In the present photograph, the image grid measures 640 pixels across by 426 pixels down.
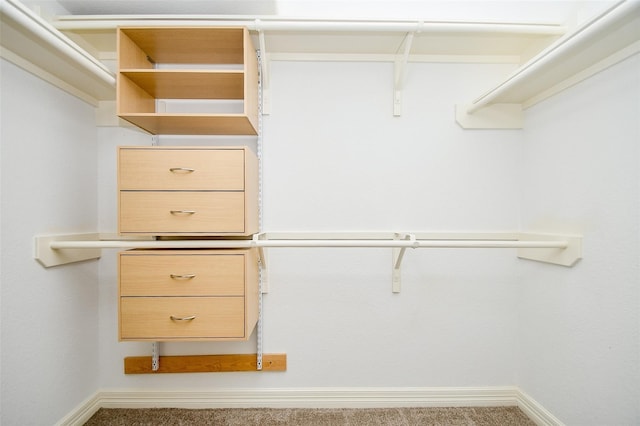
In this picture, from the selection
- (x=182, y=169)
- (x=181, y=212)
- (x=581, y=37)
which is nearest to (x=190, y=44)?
(x=182, y=169)

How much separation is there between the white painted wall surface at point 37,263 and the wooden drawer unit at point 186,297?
373mm

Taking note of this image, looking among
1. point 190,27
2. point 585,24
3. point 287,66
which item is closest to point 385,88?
point 287,66

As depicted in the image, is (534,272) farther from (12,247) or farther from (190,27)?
(12,247)

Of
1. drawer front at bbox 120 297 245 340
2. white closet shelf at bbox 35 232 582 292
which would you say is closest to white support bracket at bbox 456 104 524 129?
white closet shelf at bbox 35 232 582 292

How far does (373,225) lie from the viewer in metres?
1.57

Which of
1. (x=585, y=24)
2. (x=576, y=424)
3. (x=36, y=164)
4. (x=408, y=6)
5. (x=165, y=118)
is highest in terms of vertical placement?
(x=408, y=6)

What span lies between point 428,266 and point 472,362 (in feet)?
1.96

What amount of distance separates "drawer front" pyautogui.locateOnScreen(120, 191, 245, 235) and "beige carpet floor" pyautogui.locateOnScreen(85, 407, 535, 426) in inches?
40.4

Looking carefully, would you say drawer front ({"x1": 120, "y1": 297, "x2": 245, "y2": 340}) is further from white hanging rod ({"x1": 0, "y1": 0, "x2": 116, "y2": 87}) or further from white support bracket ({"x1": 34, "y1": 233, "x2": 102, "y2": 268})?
white hanging rod ({"x1": 0, "y1": 0, "x2": 116, "y2": 87})

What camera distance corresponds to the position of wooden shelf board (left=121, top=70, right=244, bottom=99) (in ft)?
4.03

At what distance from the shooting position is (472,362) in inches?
61.7

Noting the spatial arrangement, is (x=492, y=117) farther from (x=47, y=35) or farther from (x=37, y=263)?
(x=37, y=263)

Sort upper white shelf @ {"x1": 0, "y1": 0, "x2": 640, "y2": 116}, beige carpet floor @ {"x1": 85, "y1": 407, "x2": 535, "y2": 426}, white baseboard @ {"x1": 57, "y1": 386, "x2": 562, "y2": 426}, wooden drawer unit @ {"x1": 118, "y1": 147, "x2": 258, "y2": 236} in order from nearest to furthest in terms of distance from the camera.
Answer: upper white shelf @ {"x1": 0, "y1": 0, "x2": 640, "y2": 116}
wooden drawer unit @ {"x1": 118, "y1": 147, "x2": 258, "y2": 236}
beige carpet floor @ {"x1": 85, "y1": 407, "x2": 535, "y2": 426}
white baseboard @ {"x1": 57, "y1": 386, "x2": 562, "y2": 426}

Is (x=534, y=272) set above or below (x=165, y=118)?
below
